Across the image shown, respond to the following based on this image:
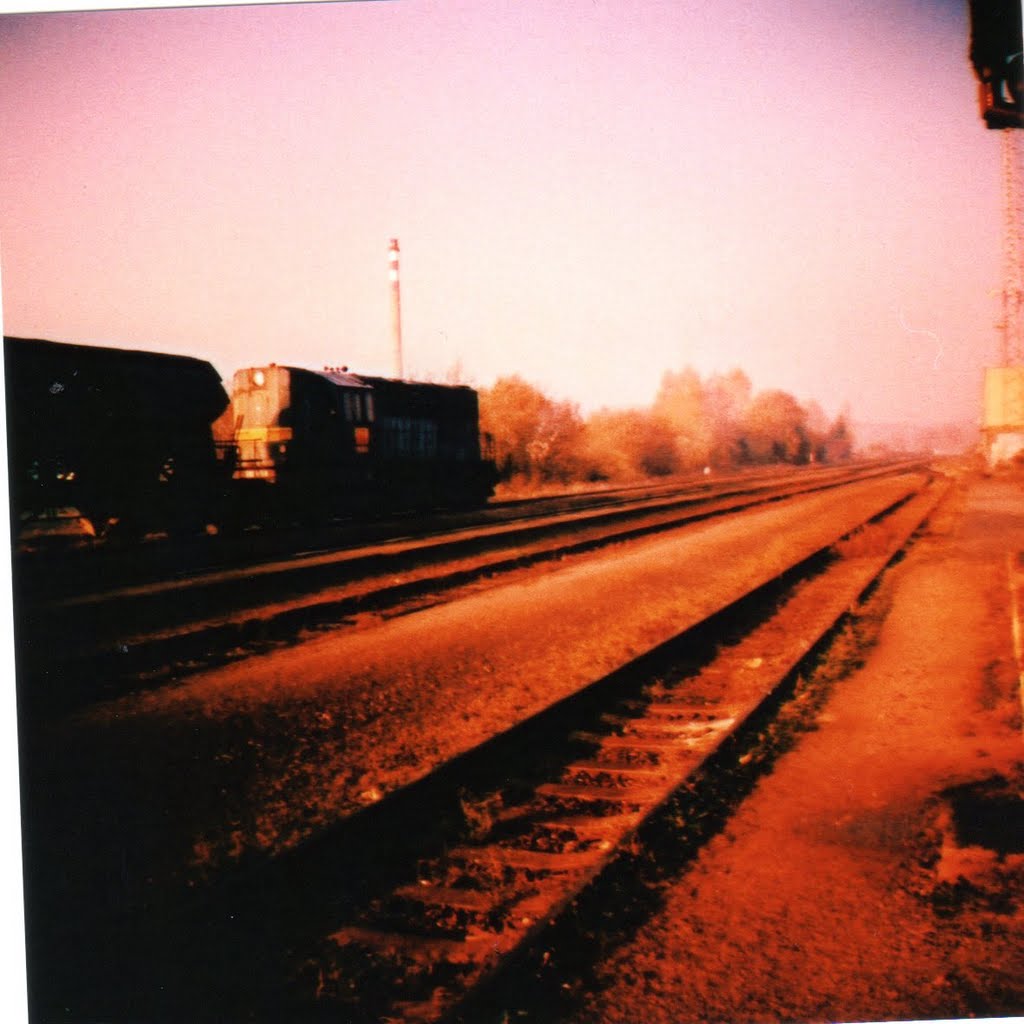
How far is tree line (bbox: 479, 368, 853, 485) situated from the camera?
23406 millimetres

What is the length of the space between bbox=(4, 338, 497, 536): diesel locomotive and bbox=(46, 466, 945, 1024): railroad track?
129 inches

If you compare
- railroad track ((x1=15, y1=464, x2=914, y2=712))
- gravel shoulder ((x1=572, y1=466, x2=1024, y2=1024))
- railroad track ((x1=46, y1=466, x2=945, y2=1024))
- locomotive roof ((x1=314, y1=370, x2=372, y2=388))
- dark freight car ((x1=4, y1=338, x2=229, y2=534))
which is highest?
locomotive roof ((x1=314, y1=370, x2=372, y2=388))

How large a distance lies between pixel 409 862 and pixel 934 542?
12.9 meters

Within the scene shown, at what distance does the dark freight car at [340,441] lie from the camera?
47.5 feet

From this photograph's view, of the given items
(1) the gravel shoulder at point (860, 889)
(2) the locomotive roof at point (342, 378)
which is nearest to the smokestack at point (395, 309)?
(2) the locomotive roof at point (342, 378)

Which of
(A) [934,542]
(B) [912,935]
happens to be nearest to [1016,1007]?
(B) [912,935]

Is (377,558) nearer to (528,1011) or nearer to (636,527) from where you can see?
(636,527)

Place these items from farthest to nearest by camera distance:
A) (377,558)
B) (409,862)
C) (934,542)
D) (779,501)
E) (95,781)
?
(779,501) < (934,542) < (377,558) < (95,781) < (409,862)

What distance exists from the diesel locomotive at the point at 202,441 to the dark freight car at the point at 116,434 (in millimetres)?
17

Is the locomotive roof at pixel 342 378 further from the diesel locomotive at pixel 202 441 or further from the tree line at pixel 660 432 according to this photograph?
the tree line at pixel 660 432

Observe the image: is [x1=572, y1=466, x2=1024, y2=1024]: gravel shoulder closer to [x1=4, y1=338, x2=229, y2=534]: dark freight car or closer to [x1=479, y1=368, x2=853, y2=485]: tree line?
[x1=4, y1=338, x2=229, y2=534]: dark freight car

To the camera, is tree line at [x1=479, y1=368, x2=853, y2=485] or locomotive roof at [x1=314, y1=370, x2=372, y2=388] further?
tree line at [x1=479, y1=368, x2=853, y2=485]

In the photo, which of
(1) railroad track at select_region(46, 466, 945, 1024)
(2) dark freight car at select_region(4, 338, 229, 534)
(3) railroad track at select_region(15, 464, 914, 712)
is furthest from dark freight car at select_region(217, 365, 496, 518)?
(1) railroad track at select_region(46, 466, 945, 1024)

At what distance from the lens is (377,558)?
11445 millimetres
